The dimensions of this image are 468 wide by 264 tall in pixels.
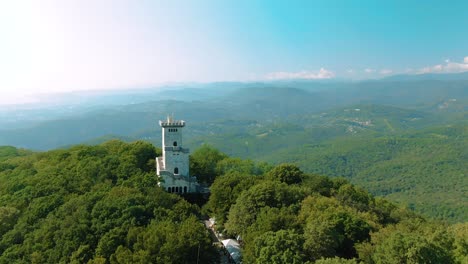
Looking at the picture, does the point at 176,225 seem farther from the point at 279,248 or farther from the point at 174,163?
the point at 174,163

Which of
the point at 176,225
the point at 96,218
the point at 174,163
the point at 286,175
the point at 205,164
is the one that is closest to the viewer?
the point at 176,225

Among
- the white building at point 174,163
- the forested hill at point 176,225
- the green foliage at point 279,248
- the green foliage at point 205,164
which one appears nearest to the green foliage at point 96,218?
the forested hill at point 176,225

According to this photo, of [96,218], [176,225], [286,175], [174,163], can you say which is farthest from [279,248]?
[286,175]

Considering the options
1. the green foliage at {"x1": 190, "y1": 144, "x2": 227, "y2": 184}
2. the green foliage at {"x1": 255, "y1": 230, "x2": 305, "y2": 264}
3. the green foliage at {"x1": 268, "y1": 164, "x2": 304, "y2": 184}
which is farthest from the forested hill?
the green foliage at {"x1": 190, "y1": 144, "x2": 227, "y2": 184}

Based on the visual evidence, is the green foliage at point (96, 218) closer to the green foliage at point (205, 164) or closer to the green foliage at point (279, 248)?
the green foliage at point (279, 248)

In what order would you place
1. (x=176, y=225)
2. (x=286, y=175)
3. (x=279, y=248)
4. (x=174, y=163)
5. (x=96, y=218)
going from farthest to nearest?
(x=286, y=175) < (x=174, y=163) < (x=96, y=218) < (x=176, y=225) < (x=279, y=248)

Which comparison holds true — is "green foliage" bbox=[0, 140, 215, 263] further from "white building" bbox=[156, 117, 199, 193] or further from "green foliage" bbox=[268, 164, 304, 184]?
"green foliage" bbox=[268, 164, 304, 184]

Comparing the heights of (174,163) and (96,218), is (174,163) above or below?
above
